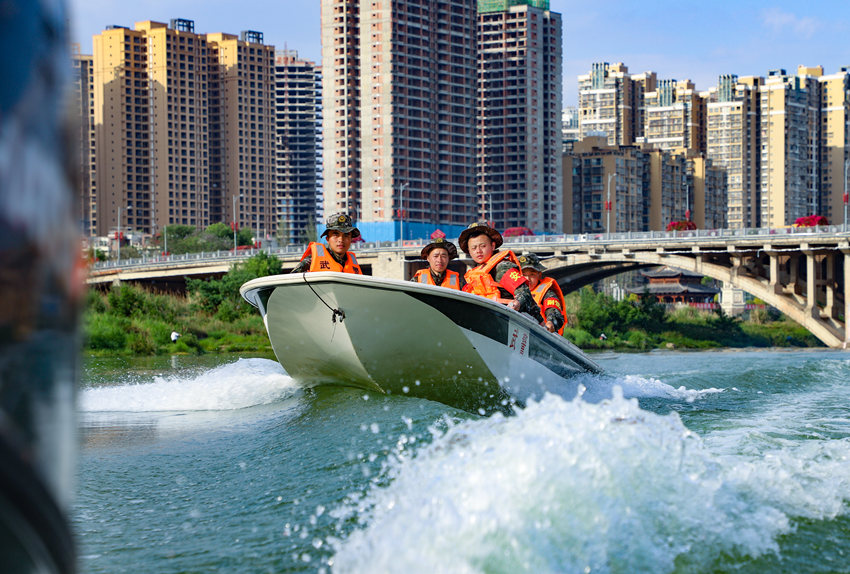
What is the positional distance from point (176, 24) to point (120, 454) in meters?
123

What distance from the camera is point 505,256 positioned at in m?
9.51

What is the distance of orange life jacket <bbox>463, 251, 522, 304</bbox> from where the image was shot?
9258 millimetres

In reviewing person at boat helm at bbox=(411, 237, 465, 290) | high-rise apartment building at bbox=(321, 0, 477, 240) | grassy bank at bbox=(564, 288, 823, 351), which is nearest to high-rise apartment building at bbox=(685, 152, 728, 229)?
high-rise apartment building at bbox=(321, 0, 477, 240)

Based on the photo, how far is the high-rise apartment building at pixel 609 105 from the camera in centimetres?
12975

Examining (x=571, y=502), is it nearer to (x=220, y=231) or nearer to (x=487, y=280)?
(x=487, y=280)

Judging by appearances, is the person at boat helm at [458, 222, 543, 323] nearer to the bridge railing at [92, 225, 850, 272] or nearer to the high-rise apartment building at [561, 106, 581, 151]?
the bridge railing at [92, 225, 850, 272]

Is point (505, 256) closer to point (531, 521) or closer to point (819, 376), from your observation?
point (531, 521)

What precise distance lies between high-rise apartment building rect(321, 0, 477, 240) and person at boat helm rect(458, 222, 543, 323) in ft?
221

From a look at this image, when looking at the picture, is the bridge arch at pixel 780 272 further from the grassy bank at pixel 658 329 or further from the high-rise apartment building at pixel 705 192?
the high-rise apartment building at pixel 705 192

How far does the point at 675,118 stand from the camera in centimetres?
12512

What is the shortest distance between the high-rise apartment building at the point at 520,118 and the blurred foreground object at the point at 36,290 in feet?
293

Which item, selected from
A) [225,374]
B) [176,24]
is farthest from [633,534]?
[176,24]

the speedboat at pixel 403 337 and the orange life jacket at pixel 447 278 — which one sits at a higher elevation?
the orange life jacket at pixel 447 278

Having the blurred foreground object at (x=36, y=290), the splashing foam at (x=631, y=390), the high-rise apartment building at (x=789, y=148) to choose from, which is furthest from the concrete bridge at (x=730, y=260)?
the high-rise apartment building at (x=789, y=148)
